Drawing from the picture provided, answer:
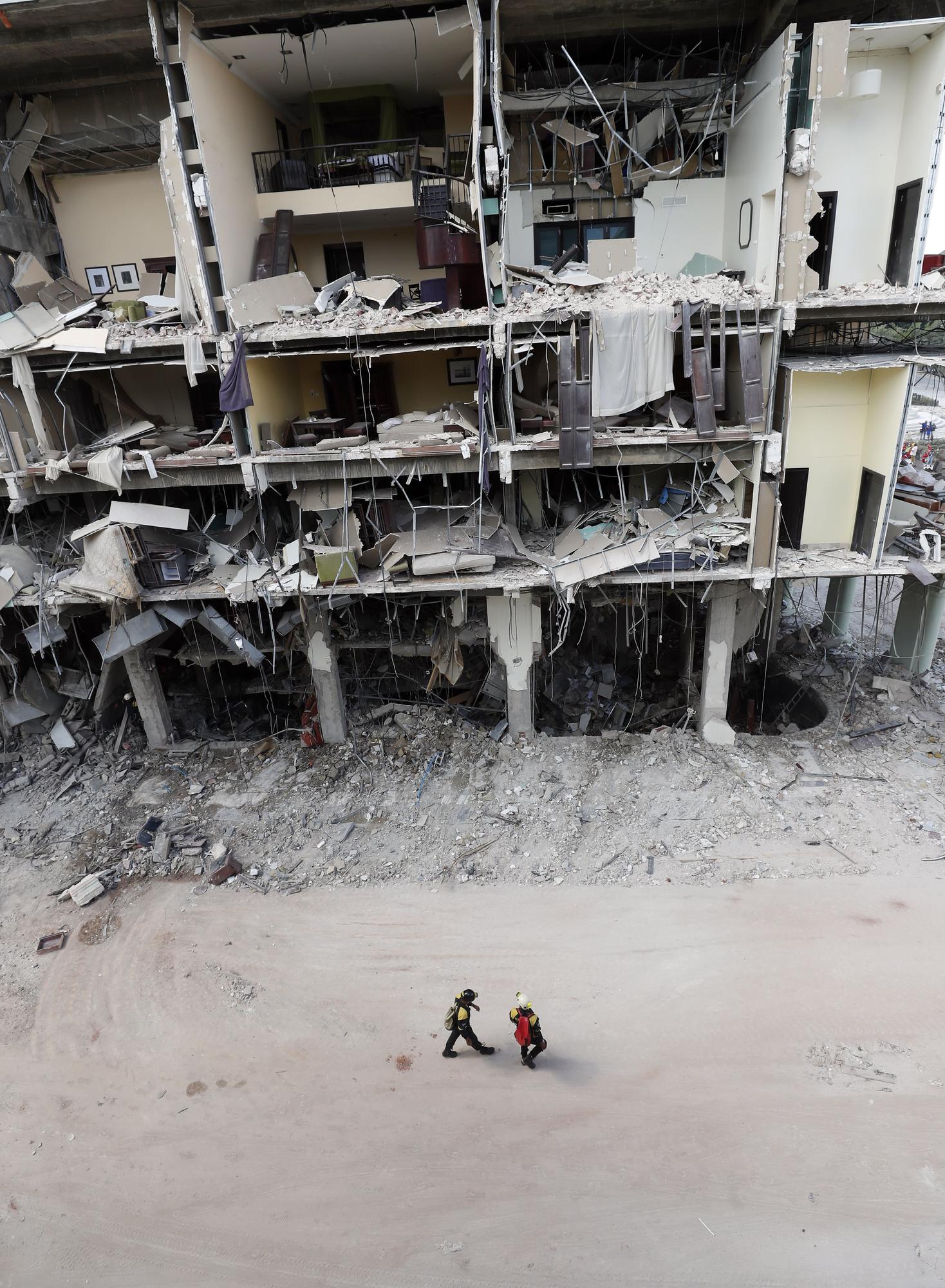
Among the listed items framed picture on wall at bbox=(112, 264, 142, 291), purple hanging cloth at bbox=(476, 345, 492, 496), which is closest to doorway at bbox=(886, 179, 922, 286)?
purple hanging cloth at bbox=(476, 345, 492, 496)

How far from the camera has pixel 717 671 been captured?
56.0ft

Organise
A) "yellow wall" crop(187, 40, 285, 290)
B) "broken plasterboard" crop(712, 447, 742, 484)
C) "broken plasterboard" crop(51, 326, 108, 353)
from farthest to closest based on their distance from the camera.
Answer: "broken plasterboard" crop(712, 447, 742, 484) < "broken plasterboard" crop(51, 326, 108, 353) < "yellow wall" crop(187, 40, 285, 290)

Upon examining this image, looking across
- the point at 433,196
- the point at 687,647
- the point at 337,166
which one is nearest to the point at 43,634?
the point at 337,166

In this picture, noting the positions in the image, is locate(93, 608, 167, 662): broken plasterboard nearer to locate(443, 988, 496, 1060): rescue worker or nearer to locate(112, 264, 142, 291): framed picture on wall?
locate(112, 264, 142, 291): framed picture on wall

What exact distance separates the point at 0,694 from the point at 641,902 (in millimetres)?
15460

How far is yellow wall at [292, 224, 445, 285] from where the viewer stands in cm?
1591

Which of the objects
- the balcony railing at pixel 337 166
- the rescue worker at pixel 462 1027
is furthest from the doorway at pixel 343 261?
the rescue worker at pixel 462 1027

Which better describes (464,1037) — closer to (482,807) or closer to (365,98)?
(482,807)

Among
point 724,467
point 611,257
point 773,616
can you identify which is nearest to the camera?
point 611,257

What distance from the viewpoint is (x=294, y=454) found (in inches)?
580

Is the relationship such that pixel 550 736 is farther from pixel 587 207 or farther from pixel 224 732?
pixel 587 207

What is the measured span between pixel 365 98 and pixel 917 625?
17.5 m

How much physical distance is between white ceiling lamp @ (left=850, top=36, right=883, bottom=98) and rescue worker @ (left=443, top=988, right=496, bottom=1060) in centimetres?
1638

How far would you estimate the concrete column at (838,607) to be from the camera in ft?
72.0
